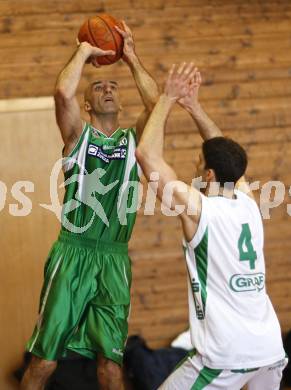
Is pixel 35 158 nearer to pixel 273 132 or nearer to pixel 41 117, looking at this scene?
pixel 41 117

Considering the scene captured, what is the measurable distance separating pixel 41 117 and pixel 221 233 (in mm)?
3224

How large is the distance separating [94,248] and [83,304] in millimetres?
357

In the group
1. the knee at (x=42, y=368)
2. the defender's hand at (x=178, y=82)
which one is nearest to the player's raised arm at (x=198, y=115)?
the defender's hand at (x=178, y=82)

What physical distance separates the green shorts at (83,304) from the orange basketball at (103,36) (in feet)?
3.80

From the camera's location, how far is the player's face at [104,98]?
5352mm

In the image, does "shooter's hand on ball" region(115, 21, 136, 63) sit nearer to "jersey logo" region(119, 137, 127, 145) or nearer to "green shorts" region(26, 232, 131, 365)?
"jersey logo" region(119, 137, 127, 145)

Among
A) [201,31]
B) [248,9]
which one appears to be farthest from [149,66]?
[248,9]

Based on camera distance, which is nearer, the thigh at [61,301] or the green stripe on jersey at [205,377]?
the green stripe on jersey at [205,377]

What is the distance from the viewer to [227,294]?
169 inches

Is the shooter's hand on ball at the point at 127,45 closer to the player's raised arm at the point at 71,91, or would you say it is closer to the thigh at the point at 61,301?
the player's raised arm at the point at 71,91

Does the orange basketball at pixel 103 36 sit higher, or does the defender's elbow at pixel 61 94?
the orange basketball at pixel 103 36

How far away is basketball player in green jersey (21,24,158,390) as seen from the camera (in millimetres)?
5164

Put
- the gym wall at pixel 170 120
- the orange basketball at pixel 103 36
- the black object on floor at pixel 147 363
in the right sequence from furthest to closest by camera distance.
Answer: the gym wall at pixel 170 120, the black object on floor at pixel 147 363, the orange basketball at pixel 103 36

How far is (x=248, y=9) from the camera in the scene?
7.86 metres
